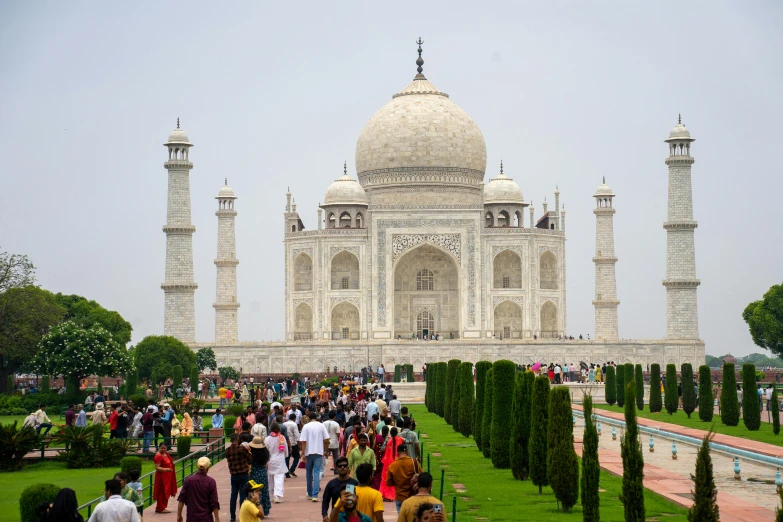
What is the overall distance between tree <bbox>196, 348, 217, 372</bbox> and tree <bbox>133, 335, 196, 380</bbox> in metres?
2.62

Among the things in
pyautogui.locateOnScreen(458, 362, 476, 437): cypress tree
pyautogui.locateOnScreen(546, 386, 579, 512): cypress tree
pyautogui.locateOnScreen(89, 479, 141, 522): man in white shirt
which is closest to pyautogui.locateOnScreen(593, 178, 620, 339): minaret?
pyautogui.locateOnScreen(458, 362, 476, 437): cypress tree

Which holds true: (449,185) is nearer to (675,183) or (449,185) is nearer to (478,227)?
(478,227)

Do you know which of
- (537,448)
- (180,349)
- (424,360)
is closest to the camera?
(537,448)

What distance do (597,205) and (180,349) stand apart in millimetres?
14608

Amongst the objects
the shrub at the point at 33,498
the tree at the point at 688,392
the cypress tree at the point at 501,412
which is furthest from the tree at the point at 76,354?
the shrub at the point at 33,498

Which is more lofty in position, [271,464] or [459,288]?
[459,288]

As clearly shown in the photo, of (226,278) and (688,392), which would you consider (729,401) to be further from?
(226,278)

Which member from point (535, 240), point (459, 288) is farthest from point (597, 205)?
point (459, 288)

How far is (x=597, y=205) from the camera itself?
39.5 metres

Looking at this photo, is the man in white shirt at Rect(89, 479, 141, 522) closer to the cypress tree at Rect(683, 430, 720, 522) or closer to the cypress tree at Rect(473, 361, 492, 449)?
the cypress tree at Rect(683, 430, 720, 522)

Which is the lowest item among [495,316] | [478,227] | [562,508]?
[562,508]

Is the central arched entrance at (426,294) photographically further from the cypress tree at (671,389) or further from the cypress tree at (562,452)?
the cypress tree at (562,452)

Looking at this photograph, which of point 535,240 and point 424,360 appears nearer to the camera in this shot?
point 424,360

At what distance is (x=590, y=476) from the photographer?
9344 millimetres
